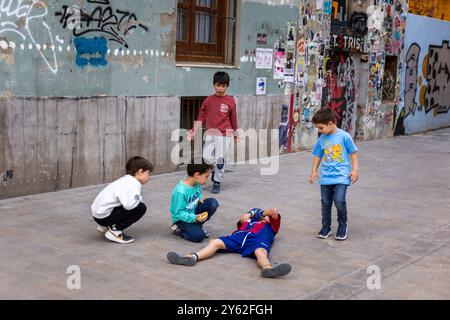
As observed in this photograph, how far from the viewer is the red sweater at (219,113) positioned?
8344 millimetres

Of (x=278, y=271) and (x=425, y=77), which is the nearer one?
(x=278, y=271)

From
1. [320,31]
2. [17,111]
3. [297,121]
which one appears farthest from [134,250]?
[320,31]

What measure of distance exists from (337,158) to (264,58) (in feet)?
17.7

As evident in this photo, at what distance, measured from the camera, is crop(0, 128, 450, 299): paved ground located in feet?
15.4

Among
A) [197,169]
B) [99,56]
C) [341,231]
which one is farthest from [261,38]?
[197,169]

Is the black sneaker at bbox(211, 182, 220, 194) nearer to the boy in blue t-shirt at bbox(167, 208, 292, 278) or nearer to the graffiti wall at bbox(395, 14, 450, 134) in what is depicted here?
the boy in blue t-shirt at bbox(167, 208, 292, 278)

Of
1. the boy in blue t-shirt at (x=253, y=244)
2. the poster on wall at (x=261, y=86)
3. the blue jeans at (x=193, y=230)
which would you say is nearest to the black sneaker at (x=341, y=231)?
the boy in blue t-shirt at (x=253, y=244)

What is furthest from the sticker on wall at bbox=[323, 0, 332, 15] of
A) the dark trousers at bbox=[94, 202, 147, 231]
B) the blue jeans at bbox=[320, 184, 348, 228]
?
the dark trousers at bbox=[94, 202, 147, 231]

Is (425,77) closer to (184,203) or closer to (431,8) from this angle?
(431,8)

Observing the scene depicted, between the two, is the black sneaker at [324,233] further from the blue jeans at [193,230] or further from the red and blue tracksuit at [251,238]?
the blue jeans at [193,230]

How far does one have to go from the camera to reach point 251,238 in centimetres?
559

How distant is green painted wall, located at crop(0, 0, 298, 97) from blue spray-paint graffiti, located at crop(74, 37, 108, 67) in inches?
1.7

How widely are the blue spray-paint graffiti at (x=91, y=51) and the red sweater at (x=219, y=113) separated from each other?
149 cm

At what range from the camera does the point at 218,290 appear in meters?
4.68
